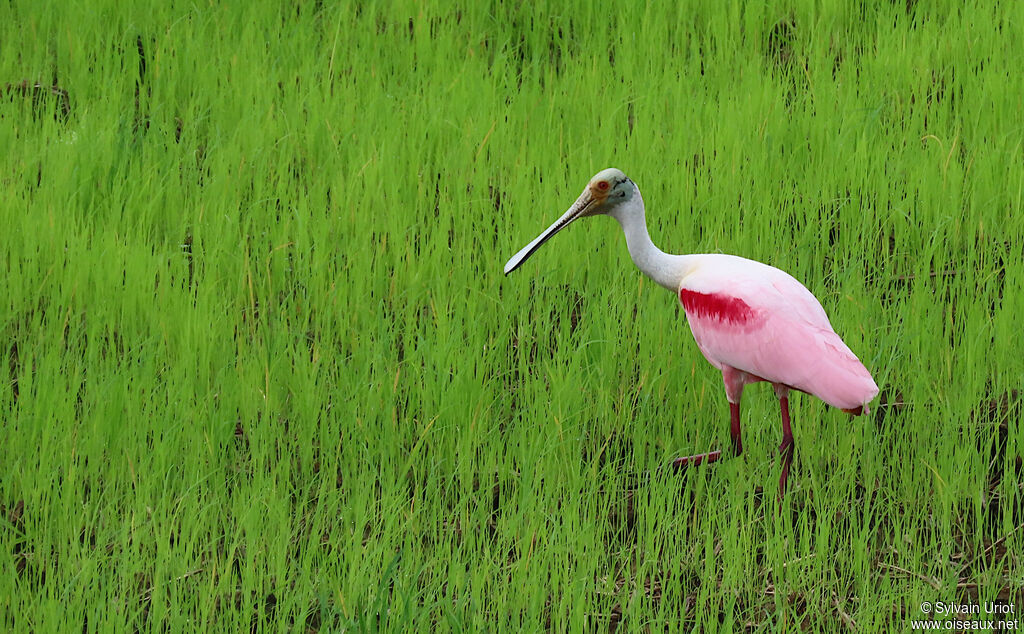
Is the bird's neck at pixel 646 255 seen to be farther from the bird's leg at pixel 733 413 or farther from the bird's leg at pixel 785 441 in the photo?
the bird's leg at pixel 785 441

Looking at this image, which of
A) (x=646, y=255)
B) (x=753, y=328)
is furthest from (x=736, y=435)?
(x=646, y=255)

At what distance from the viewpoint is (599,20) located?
6.48 m

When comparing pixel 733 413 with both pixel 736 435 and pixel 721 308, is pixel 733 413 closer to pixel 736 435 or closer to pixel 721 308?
pixel 736 435

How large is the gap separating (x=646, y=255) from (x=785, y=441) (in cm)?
77

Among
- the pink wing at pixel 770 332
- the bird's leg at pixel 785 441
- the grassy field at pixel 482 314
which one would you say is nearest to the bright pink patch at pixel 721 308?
the pink wing at pixel 770 332

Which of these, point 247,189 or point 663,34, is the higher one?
point 663,34

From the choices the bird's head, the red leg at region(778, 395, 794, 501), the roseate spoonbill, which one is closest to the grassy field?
the red leg at region(778, 395, 794, 501)

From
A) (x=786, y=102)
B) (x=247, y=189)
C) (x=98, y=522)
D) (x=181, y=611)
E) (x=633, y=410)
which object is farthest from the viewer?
(x=786, y=102)

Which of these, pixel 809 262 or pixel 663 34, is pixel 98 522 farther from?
pixel 663 34

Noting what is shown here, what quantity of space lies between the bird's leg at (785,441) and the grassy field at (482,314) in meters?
0.06

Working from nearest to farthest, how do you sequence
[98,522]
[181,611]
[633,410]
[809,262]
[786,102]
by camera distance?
[181,611]
[98,522]
[633,410]
[809,262]
[786,102]

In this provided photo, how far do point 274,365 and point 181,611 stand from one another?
1.06m

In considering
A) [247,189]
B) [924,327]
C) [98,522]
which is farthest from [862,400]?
[247,189]

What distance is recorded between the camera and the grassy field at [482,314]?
360 centimetres
